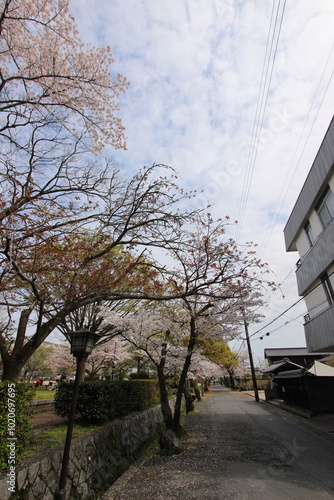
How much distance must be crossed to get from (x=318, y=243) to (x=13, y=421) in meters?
11.2

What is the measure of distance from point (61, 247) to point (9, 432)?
396 cm

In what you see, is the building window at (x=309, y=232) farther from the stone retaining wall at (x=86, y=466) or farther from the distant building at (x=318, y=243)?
the stone retaining wall at (x=86, y=466)

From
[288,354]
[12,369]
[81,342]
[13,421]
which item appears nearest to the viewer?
[13,421]

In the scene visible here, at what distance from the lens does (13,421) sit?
4.26 metres

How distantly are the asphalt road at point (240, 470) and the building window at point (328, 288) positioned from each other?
16.1 feet

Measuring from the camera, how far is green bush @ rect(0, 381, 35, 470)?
158 inches

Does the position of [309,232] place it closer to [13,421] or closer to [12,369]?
[12,369]

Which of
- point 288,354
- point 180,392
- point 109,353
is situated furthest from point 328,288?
point 288,354

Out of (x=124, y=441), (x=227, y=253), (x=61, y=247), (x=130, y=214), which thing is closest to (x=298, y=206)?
(x=227, y=253)

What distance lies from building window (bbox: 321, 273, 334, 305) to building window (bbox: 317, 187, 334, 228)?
2266 mm

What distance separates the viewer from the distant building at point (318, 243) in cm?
954

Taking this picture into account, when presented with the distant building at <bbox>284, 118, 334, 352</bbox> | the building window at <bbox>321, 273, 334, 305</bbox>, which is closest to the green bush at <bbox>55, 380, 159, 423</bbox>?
the distant building at <bbox>284, 118, 334, 352</bbox>

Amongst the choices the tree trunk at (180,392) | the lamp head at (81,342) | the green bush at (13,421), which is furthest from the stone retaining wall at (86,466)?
the lamp head at (81,342)

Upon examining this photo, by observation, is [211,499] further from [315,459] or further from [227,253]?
[227,253]
